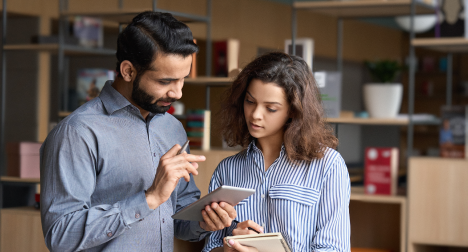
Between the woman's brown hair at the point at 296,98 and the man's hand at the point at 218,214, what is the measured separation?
0.91 ft

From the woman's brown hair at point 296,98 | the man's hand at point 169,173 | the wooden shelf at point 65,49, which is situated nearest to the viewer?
the man's hand at point 169,173

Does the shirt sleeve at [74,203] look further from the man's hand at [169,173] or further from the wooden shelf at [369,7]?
the wooden shelf at [369,7]

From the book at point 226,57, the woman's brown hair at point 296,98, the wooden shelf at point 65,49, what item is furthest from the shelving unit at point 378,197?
the wooden shelf at point 65,49

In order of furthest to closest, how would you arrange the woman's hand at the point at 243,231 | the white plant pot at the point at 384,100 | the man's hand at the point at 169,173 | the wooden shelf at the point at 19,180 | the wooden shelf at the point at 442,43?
the wooden shelf at the point at 19,180 < the white plant pot at the point at 384,100 < the wooden shelf at the point at 442,43 < the woman's hand at the point at 243,231 < the man's hand at the point at 169,173

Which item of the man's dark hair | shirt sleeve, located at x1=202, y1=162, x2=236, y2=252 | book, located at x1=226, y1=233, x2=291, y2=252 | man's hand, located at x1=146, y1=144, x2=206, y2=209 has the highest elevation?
the man's dark hair

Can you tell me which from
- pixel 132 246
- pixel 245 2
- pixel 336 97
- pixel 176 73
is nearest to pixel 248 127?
pixel 176 73

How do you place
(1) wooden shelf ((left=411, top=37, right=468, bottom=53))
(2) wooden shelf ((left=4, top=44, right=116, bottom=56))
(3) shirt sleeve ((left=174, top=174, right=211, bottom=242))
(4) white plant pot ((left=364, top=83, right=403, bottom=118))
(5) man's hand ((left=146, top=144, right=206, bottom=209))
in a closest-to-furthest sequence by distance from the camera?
(5) man's hand ((left=146, top=144, right=206, bottom=209)) < (3) shirt sleeve ((left=174, top=174, right=211, bottom=242)) < (1) wooden shelf ((left=411, top=37, right=468, bottom=53)) < (4) white plant pot ((left=364, top=83, right=403, bottom=118)) < (2) wooden shelf ((left=4, top=44, right=116, bottom=56))

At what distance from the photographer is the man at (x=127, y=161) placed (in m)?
1.36

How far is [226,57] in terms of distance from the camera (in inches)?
113

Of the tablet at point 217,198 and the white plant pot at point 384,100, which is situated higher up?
the white plant pot at point 384,100

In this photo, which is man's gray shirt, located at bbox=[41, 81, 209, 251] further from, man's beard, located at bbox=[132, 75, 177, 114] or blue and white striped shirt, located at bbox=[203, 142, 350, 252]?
blue and white striped shirt, located at bbox=[203, 142, 350, 252]

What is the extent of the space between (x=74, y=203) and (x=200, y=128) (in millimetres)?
1622

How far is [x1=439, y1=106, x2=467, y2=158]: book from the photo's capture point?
113 inches

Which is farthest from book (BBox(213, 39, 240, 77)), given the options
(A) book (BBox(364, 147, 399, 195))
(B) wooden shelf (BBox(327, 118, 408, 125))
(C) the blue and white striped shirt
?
(C) the blue and white striped shirt
